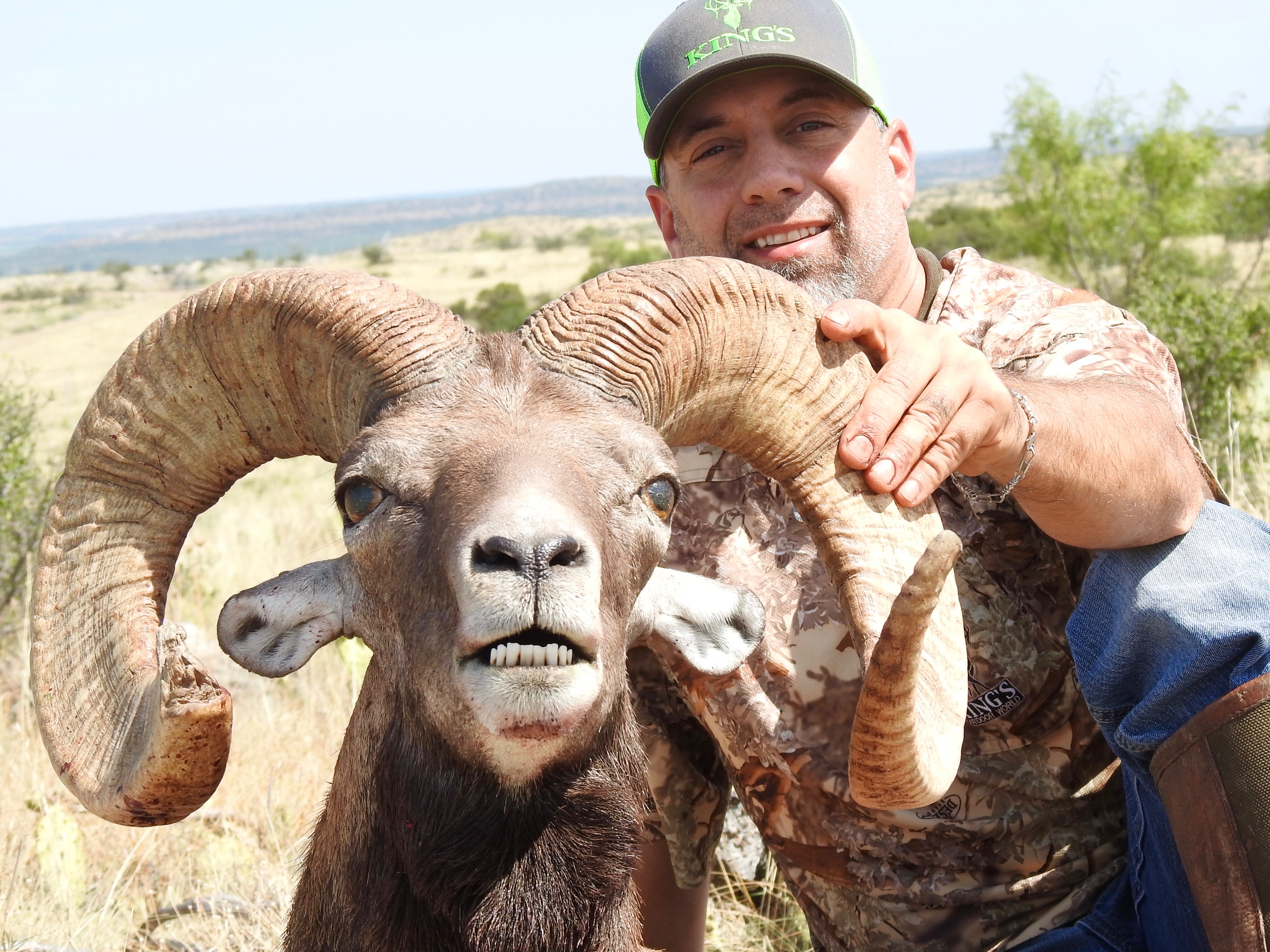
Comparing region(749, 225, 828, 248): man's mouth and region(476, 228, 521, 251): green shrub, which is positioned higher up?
region(749, 225, 828, 248): man's mouth

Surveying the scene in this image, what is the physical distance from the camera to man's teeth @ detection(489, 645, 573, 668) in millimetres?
2596

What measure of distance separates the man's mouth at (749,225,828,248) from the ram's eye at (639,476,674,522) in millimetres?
1746

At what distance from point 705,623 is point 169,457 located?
1.71m

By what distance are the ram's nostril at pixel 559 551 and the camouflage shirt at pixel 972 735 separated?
4.81ft

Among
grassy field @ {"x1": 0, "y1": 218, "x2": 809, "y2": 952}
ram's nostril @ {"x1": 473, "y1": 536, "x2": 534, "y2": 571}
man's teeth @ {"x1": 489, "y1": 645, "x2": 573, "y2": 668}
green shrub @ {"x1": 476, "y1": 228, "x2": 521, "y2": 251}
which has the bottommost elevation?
green shrub @ {"x1": 476, "y1": 228, "x2": 521, "y2": 251}

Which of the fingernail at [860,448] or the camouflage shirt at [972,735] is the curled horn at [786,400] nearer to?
the fingernail at [860,448]

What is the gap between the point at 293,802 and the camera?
6.16m

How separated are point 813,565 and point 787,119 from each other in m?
1.81

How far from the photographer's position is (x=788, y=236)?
15.5ft

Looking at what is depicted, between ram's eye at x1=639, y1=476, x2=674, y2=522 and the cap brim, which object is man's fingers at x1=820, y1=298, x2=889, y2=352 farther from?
the cap brim

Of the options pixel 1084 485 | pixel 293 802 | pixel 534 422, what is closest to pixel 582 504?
pixel 534 422

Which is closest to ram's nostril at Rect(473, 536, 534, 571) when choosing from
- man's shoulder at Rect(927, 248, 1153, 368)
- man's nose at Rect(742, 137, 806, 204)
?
man's shoulder at Rect(927, 248, 1153, 368)

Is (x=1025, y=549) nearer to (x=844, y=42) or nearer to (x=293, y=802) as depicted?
(x=844, y=42)

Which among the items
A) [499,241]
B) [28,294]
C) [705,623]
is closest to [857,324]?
[705,623]
